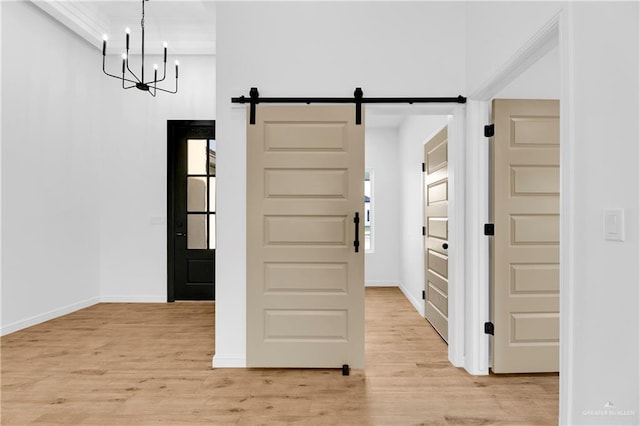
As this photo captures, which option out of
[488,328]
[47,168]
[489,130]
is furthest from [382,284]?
[47,168]

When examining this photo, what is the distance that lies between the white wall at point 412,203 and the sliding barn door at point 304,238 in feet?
5.23

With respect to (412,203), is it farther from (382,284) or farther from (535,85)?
(535,85)

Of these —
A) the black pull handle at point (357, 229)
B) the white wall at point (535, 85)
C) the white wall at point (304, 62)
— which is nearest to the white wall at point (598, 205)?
the white wall at point (535, 85)

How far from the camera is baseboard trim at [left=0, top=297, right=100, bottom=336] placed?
11.8 feet

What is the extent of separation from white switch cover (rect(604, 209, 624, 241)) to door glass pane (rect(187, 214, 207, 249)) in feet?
14.4

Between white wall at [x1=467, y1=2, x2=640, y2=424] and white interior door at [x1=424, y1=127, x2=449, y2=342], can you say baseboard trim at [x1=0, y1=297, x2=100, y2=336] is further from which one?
white wall at [x1=467, y1=2, x2=640, y2=424]

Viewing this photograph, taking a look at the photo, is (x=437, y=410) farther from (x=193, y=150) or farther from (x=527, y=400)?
(x=193, y=150)

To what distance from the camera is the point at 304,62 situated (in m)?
2.85

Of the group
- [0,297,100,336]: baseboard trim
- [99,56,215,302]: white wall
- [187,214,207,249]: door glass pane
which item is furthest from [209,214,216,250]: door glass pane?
[0,297,100,336]: baseboard trim

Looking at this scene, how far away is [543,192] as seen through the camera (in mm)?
2709

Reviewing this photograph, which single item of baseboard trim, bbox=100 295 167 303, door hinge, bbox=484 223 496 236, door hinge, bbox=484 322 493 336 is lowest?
baseboard trim, bbox=100 295 167 303

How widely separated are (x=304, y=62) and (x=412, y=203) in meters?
2.89

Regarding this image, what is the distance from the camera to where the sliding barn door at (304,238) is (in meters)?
2.80

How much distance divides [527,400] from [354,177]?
186cm
